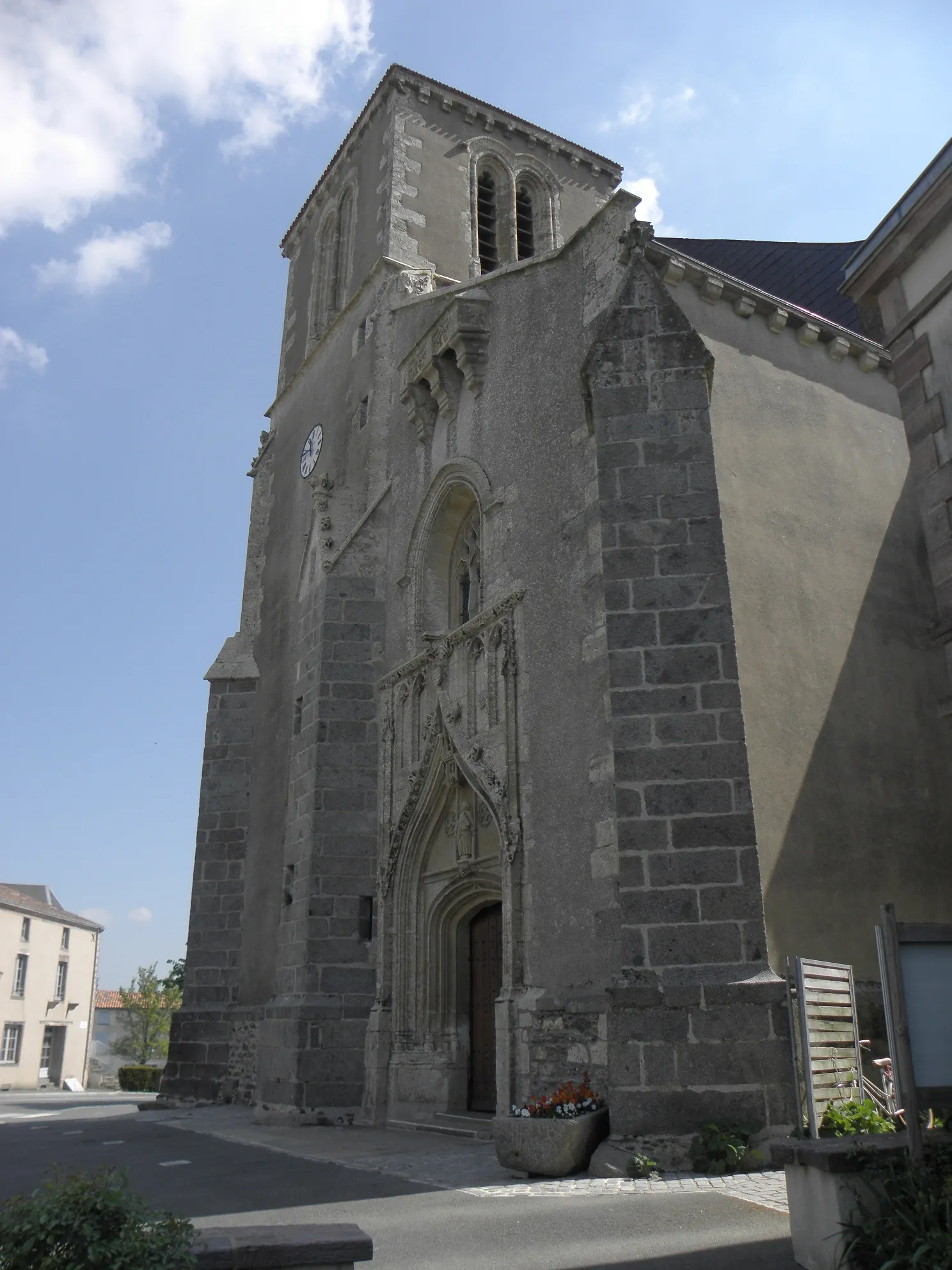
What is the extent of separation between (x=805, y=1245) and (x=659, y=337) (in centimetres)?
712

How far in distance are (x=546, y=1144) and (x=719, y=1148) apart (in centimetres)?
111

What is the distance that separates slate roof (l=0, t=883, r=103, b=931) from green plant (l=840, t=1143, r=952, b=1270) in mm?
34139

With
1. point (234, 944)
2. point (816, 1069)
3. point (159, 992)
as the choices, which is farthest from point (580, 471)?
point (159, 992)

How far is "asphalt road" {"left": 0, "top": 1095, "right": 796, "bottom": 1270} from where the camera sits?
4523 millimetres

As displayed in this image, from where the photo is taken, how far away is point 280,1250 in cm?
332

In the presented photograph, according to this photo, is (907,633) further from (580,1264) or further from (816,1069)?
(580,1264)

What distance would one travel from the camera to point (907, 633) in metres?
10.8

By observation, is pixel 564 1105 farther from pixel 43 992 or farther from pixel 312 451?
pixel 43 992

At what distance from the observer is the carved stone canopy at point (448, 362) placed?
11766 millimetres

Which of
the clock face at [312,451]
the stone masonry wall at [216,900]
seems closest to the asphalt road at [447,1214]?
the stone masonry wall at [216,900]

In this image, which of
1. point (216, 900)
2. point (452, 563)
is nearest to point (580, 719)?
point (452, 563)

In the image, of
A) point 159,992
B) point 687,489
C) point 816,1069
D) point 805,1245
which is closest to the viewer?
point 805,1245

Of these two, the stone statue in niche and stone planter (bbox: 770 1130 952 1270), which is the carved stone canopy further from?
stone planter (bbox: 770 1130 952 1270)

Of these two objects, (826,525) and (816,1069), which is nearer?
(816,1069)
